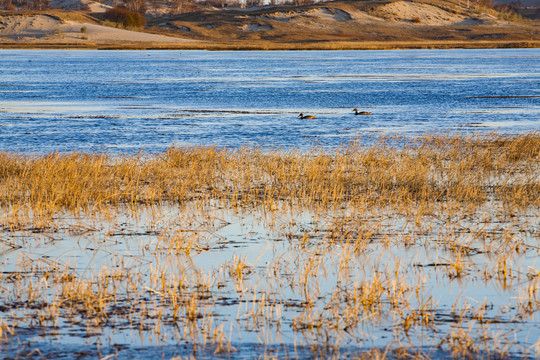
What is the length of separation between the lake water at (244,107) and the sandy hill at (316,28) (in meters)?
71.3

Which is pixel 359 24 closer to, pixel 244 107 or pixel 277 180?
pixel 244 107

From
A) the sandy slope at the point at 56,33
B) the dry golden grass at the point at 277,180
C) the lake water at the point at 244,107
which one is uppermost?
the sandy slope at the point at 56,33

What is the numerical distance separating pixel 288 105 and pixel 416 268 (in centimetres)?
2866

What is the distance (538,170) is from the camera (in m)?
16.7

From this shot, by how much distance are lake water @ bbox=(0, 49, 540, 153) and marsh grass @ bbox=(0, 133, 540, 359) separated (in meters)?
7.41

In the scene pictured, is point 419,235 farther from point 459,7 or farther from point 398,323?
point 459,7

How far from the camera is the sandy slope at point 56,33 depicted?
445 feet

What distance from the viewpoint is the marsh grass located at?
741cm

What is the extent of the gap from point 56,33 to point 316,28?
58346 mm

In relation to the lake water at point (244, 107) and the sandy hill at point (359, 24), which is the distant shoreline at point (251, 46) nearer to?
the sandy hill at point (359, 24)

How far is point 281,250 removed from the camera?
34.3 feet

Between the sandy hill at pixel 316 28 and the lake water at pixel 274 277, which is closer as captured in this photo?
the lake water at pixel 274 277

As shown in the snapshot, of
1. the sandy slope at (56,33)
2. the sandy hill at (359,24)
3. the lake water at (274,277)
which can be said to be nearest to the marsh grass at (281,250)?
the lake water at (274,277)

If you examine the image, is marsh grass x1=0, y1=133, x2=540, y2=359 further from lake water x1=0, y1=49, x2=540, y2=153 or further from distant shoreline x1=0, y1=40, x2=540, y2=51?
distant shoreline x1=0, y1=40, x2=540, y2=51
